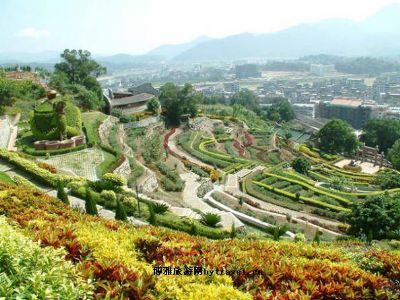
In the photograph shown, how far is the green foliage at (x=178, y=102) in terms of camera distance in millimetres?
62281

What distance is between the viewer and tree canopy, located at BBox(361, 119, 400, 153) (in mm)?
84500

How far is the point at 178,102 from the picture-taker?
62.3m

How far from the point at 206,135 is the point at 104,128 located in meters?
19.1

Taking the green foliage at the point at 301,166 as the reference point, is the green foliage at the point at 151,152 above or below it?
above

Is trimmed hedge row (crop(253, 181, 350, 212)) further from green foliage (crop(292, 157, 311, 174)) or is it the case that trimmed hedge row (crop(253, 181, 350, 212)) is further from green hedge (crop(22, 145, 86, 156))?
green hedge (crop(22, 145, 86, 156))

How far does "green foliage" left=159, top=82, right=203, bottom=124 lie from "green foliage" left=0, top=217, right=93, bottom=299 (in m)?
55.5

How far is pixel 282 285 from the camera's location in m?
8.03

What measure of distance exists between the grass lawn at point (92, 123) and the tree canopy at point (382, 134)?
203 ft

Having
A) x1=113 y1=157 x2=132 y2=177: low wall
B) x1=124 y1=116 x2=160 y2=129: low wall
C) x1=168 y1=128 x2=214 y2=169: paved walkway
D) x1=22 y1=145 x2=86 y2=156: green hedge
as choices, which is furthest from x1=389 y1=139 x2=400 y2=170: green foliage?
x1=22 y1=145 x2=86 y2=156: green hedge

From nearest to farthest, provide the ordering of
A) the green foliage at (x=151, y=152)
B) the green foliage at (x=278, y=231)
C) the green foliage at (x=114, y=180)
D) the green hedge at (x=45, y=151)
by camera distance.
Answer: the green foliage at (x=278, y=231), the green foliage at (x=114, y=180), the green hedge at (x=45, y=151), the green foliage at (x=151, y=152)

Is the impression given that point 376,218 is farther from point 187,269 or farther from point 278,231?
point 187,269

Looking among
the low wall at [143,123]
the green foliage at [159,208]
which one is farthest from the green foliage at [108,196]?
the low wall at [143,123]

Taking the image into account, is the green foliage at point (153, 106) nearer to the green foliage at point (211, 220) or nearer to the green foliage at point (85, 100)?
the green foliage at point (85, 100)

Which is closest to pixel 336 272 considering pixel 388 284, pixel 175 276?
pixel 388 284
